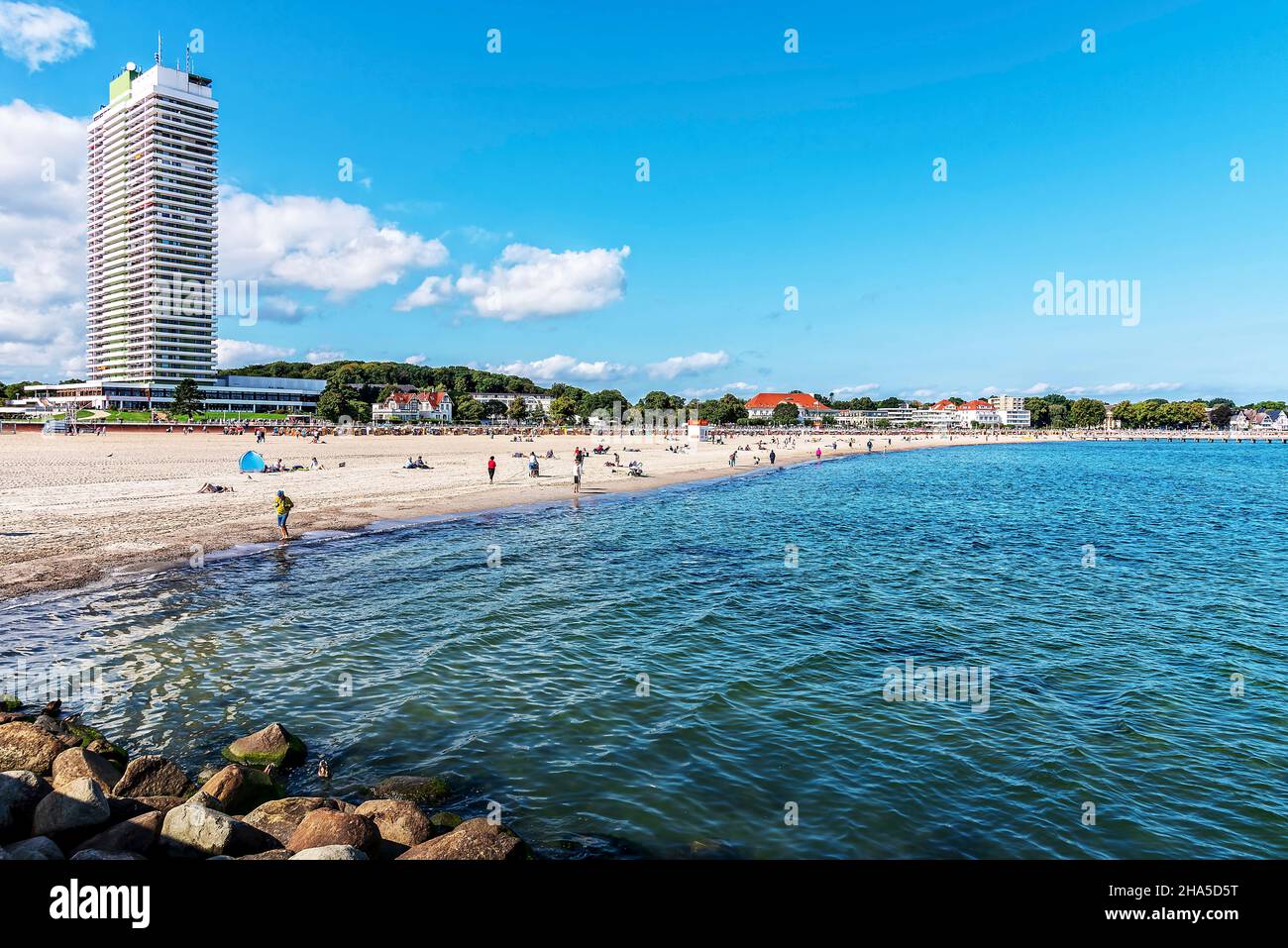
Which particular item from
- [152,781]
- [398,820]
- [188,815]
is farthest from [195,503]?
[398,820]

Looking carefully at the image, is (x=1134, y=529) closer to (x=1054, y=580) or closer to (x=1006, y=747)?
(x=1054, y=580)

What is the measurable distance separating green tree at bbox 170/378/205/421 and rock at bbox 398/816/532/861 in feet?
553

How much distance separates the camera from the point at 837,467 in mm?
85688

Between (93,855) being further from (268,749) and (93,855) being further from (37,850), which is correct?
(268,749)

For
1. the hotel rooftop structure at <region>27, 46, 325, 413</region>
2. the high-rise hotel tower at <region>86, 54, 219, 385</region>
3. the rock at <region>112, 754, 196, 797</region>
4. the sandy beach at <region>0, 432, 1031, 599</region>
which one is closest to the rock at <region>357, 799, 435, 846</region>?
the rock at <region>112, 754, 196, 797</region>

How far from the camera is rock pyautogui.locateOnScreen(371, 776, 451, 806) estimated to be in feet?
30.9

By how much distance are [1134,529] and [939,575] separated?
807 inches

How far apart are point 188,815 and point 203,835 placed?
0.31 metres

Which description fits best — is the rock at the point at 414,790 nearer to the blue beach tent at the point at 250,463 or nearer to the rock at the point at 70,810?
the rock at the point at 70,810

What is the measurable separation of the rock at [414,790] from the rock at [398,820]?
98 centimetres

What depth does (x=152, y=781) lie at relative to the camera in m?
8.70

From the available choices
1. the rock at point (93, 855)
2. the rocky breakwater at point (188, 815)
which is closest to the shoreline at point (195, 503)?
the rocky breakwater at point (188, 815)

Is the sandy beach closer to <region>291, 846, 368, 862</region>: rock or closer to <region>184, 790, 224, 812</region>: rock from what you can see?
<region>184, 790, 224, 812</region>: rock
